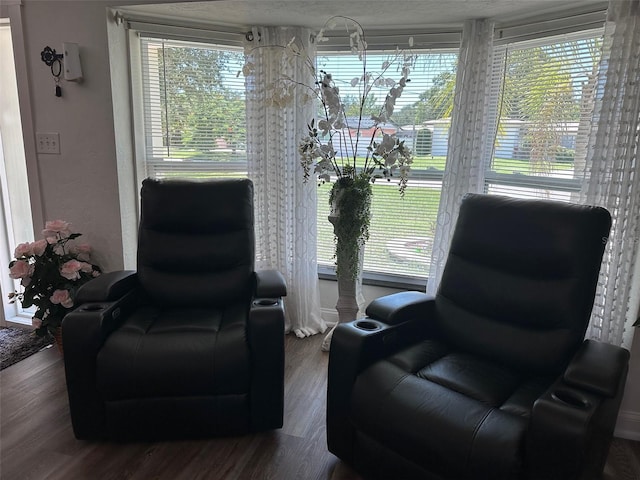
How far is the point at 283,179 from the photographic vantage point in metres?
2.75

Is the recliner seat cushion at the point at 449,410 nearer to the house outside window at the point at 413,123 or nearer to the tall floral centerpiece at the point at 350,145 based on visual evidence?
the tall floral centerpiece at the point at 350,145

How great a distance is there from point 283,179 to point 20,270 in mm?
1585

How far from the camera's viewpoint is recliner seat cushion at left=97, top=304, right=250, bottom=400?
1.73m

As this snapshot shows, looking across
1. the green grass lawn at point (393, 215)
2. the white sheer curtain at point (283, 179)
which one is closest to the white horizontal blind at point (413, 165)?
the green grass lawn at point (393, 215)

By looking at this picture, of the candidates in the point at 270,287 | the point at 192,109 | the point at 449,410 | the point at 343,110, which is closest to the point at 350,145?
the point at 343,110

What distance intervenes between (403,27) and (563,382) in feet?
7.04

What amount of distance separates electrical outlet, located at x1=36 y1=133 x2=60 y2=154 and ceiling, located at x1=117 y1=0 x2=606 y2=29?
0.86 meters

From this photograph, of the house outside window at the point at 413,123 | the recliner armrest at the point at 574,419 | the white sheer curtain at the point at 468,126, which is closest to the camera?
the recliner armrest at the point at 574,419

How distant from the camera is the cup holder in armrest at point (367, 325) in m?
1.71

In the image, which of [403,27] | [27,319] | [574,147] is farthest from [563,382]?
[27,319]

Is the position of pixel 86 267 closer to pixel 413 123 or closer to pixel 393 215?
pixel 393 215

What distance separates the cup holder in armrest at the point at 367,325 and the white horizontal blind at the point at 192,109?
1.52 metres

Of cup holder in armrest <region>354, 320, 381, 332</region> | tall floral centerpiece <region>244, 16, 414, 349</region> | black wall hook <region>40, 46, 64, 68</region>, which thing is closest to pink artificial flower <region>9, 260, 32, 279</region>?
black wall hook <region>40, 46, 64, 68</region>

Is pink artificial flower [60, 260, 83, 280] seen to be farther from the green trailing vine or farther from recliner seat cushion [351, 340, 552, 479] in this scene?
recliner seat cushion [351, 340, 552, 479]
